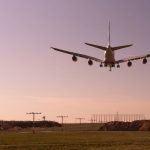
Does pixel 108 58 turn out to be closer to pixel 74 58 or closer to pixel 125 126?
pixel 74 58

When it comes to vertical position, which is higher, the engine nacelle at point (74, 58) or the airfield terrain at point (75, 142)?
the engine nacelle at point (74, 58)

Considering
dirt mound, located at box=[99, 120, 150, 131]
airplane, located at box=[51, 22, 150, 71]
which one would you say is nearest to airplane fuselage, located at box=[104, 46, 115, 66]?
airplane, located at box=[51, 22, 150, 71]

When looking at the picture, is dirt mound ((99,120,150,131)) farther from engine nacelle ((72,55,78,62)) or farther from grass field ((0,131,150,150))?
engine nacelle ((72,55,78,62))

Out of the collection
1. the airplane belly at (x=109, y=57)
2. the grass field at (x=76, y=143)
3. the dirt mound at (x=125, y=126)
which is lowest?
the grass field at (x=76, y=143)

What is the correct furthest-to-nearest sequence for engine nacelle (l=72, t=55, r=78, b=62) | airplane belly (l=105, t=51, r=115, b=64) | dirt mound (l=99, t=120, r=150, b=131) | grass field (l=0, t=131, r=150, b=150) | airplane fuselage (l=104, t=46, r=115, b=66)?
dirt mound (l=99, t=120, r=150, b=131), airplane belly (l=105, t=51, r=115, b=64), airplane fuselage (l=104, t=46, r=115, b=66), engine nacelle (l=72, t=55, r=78, b=62), grass field (l=0, t=131, r=150, b=150)

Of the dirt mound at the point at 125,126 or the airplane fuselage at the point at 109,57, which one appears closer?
the airplane fuselage at the point at 109,57

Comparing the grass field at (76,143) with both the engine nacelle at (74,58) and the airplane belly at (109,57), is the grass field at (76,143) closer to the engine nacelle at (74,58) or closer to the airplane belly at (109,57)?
the engine nacelle at (74,58)

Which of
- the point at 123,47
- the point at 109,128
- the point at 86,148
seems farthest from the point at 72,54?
the point at 109,128

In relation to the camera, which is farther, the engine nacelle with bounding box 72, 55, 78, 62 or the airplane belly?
the airplane belly

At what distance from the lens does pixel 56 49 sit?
219ft

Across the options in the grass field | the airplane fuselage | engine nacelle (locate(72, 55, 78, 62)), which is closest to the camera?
the grass field

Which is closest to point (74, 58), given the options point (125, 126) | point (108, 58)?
point (108, 58)

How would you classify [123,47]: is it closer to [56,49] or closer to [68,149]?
[56,49]

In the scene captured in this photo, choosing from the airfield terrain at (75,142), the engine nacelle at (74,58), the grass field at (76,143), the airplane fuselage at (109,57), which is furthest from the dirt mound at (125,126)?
the engine nacelle at (74,58)
